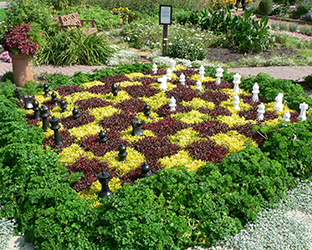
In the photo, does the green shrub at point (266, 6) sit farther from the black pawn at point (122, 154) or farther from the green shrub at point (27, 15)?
the black pawn at point (122, 154)

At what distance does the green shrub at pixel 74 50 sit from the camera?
1018cm

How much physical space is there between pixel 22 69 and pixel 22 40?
743mm

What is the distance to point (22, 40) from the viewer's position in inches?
304

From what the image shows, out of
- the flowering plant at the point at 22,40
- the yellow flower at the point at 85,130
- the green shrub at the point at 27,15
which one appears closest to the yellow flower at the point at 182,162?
→ the yellow flower at the point at 85,130

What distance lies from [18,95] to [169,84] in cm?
321

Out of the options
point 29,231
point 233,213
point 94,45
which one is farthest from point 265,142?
point 94,45

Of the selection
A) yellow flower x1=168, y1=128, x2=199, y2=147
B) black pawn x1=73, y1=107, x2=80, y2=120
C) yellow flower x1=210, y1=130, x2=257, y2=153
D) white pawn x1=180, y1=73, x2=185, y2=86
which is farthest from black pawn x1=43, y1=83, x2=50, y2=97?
yellow flower x1=210, y1=130, x2=257, y2=153

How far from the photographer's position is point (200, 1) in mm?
22469

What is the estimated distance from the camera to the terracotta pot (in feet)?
26.6

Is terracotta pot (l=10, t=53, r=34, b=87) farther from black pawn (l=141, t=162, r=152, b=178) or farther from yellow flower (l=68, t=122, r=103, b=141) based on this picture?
black pawn (l=141, t=162, r=152, b=178)

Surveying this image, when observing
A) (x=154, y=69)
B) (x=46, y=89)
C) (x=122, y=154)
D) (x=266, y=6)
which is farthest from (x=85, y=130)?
(x=266, y=6)

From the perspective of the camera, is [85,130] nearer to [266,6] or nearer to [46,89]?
[46,89]

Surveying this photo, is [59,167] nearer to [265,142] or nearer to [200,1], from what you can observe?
[265,142]

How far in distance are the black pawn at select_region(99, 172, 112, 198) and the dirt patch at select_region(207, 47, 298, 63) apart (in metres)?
8.27
